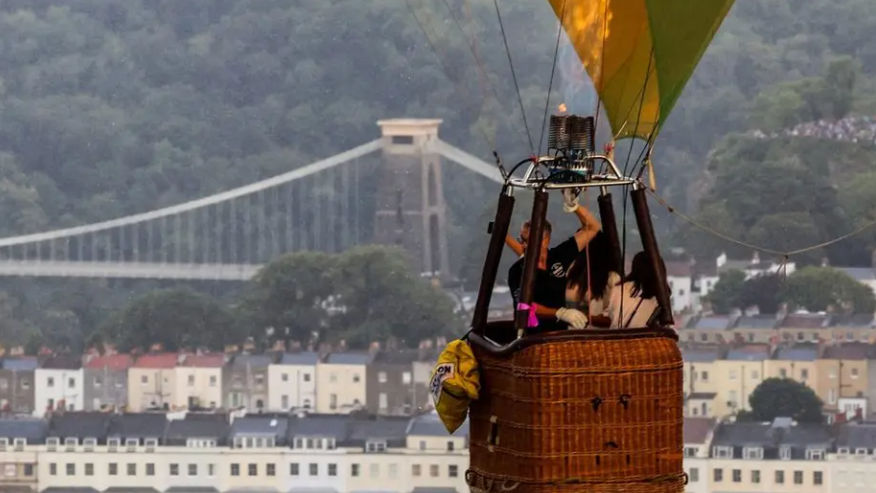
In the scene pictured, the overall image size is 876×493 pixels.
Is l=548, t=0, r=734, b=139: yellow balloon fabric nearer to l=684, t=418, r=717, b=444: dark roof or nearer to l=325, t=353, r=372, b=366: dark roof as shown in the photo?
l=684, t=418, r=717, b=444: dark roof

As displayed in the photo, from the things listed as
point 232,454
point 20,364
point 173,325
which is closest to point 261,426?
point 232,454

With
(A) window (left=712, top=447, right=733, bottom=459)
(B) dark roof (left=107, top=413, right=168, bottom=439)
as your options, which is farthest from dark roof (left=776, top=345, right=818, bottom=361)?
(B) dark roof (left=107, top=413, right=168, bottom=439)

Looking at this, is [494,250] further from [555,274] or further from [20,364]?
[20,364]

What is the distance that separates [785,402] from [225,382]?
22.8ft

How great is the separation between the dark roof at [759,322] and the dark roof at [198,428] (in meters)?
6.12

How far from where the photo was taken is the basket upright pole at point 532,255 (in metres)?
3.96

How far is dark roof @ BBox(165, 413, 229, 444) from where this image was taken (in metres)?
28.7

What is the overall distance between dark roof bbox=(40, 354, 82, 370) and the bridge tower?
463cm

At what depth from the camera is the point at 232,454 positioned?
2873 cm

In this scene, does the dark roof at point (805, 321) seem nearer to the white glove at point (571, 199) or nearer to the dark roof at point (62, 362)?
the dark roof at point (62, 362)

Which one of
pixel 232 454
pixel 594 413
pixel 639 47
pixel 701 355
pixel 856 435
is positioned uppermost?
pixel 639 47

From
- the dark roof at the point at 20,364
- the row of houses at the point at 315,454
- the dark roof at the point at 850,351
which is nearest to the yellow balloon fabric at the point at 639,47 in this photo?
the row of houses at the point at 315,454

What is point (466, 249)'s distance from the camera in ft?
115

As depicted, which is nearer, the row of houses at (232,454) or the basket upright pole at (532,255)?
the basket upright pole at (532,255)
